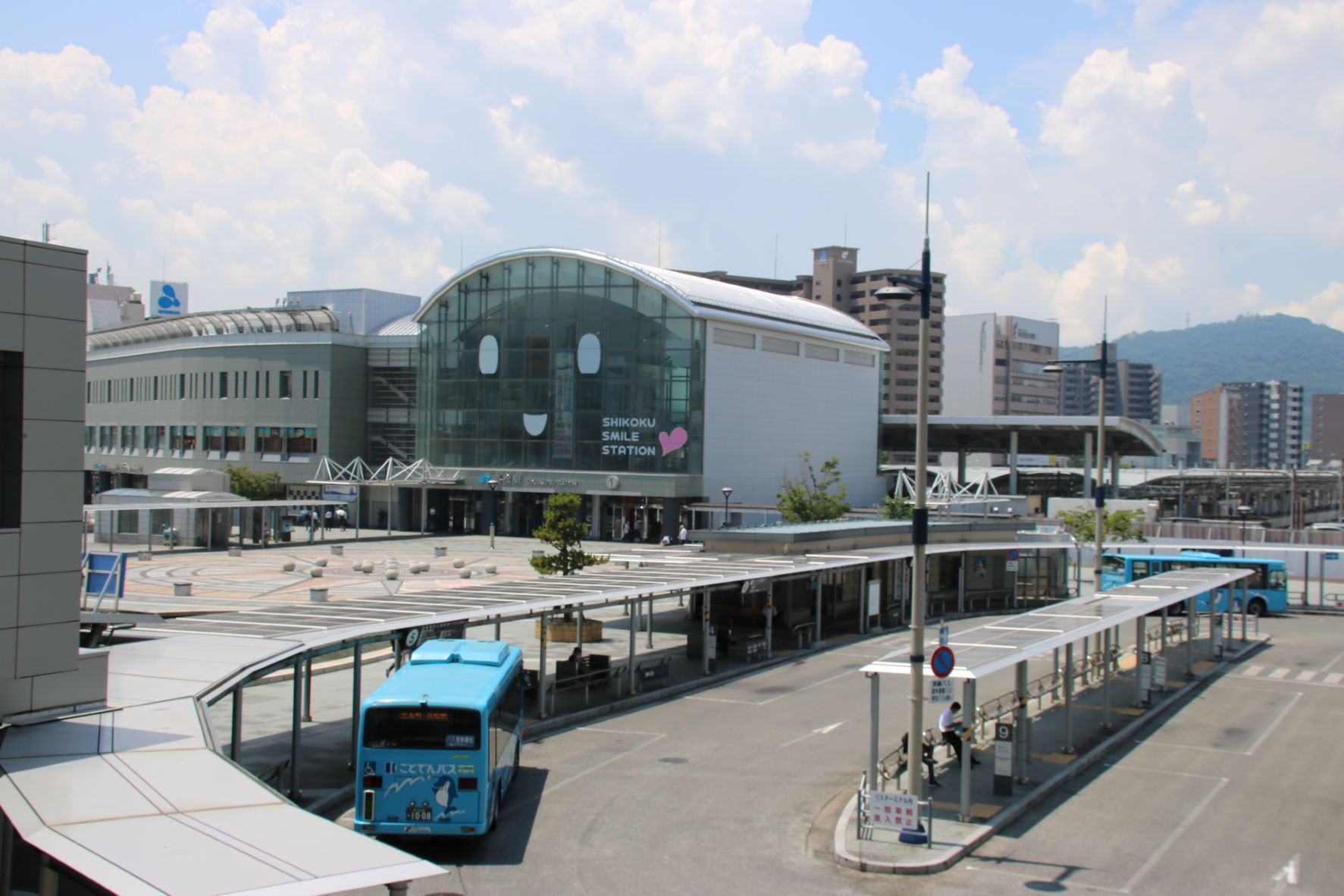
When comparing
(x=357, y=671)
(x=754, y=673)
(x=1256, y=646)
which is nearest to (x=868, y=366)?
(x=1256, y=646)

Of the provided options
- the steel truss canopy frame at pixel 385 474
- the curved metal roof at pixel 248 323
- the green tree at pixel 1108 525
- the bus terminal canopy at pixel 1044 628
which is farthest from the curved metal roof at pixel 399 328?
the bus terminal canopy at pixel 1044 628

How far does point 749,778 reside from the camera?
20578 millimetres

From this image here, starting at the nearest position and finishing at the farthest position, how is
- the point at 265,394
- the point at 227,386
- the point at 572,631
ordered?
the point at 572,631 → the point at 265,394 → the point at 227,386

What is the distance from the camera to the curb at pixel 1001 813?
15.8 meters

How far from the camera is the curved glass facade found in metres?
75.0

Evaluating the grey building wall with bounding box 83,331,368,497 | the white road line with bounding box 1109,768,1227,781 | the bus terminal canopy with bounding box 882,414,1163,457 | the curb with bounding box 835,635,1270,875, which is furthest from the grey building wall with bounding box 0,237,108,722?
the grey building wall with bounding box 83,331,368,497

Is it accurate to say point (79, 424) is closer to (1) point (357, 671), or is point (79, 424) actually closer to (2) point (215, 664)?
(2) point (215, 664)

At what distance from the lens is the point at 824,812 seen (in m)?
18.5

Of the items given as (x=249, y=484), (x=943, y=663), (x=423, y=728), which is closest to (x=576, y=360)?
(x=249, y=484)

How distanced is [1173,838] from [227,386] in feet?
309

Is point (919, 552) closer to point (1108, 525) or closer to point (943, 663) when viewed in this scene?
point (943, 663)

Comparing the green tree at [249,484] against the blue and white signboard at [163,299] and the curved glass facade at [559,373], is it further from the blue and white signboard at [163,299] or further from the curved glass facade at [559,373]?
the blue and white signboard at [163,299]

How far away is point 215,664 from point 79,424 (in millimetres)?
5257

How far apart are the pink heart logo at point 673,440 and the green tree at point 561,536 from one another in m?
37.8
